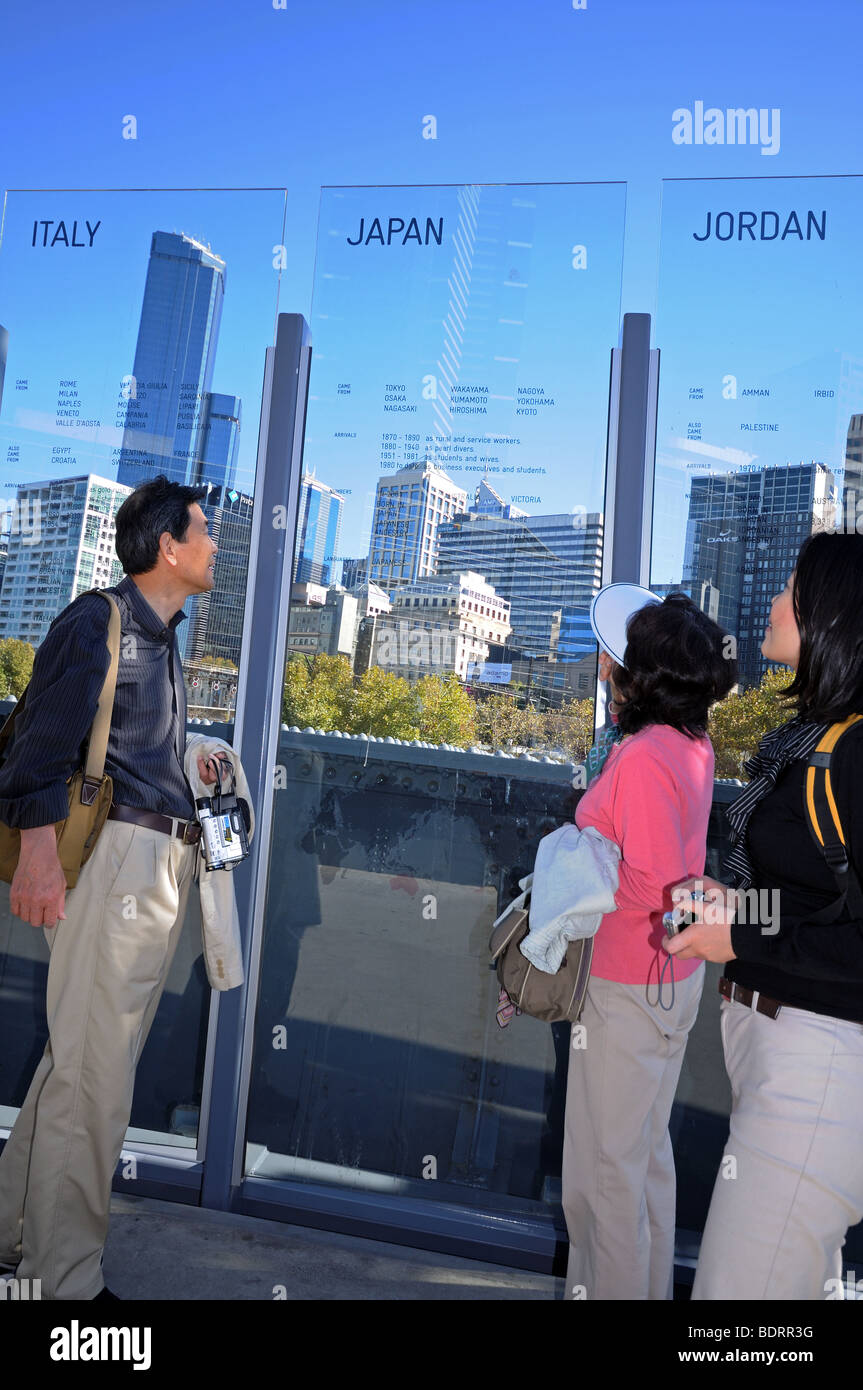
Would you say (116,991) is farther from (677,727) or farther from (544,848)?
(677,727)

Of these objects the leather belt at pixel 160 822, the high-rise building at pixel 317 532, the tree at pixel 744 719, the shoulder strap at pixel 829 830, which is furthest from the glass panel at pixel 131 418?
the shoulder strap at pixel 829 830

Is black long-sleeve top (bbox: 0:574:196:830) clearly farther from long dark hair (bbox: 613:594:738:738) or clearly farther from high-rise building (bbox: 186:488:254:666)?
long dark hair (bbox: 613:594:738:738)

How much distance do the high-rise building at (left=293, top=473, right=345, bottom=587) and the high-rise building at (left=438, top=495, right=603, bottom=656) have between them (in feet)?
1.14

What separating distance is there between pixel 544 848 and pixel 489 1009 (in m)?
0.99

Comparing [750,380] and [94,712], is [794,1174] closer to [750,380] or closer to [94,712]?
[94,712]

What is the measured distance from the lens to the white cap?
7.96 ft

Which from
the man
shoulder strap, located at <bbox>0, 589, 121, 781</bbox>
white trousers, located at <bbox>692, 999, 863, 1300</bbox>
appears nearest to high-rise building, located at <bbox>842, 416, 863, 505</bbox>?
white trousers, located at <bbox>692, 999, 863, 1300</bbox>

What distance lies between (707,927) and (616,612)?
1.02 metres

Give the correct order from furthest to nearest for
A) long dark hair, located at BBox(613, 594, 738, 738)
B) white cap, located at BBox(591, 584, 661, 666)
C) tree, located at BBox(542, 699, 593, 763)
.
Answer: tree, located at BBox(542, 699, 593, 763)
white cap, located at BBox(591, 584, 661, 666)
long dark hair, located at BBox(613, 594, 738, 738)

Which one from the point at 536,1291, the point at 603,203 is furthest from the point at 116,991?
the point at 603,203

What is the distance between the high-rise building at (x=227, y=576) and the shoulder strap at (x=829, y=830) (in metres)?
2.02

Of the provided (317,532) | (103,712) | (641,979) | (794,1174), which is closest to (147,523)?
(103,712)

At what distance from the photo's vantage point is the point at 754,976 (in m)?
1.67

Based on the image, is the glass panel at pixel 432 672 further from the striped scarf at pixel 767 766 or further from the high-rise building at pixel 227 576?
the striped scarf at pixel 767 766
